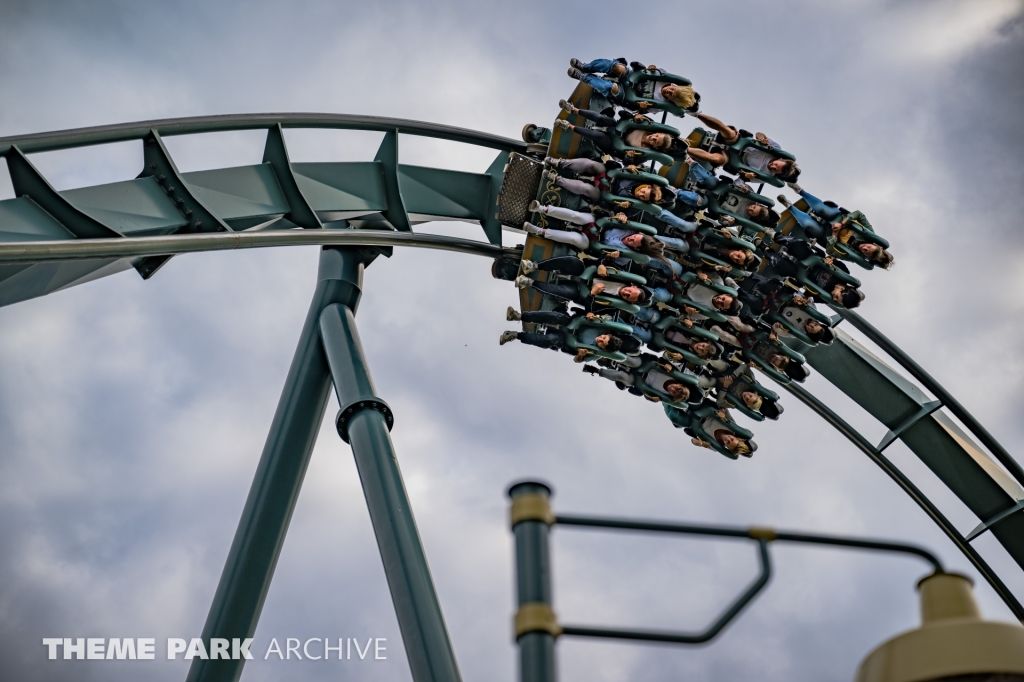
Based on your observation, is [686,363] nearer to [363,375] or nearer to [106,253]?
[363,375]

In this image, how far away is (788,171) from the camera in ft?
32.1

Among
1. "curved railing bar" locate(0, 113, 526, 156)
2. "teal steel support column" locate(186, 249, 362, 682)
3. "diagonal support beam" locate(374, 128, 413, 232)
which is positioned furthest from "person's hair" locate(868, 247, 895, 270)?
"teal steel support column" locate(186, 249, 362, 682)

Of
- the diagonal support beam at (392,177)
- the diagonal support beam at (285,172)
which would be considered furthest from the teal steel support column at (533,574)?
the diagonal support beam at (392,177)

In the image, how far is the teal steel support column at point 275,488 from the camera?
24.3ft

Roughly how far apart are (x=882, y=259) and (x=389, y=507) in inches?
197

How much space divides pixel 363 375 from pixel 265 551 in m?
1.28

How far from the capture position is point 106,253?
6.75 metres

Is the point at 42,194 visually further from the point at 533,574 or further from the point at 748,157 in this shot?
the point at 748,157

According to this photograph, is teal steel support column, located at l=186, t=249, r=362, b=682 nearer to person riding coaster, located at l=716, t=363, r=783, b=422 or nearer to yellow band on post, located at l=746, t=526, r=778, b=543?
person riding coaster, located at l=716, t=363, r=783, b=422

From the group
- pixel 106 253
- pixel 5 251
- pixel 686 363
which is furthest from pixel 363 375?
pixel 686 363

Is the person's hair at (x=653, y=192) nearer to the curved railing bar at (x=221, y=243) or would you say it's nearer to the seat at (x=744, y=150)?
the seat at (x=744, y=150)

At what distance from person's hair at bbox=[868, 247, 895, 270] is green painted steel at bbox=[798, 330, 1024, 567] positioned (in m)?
1.71

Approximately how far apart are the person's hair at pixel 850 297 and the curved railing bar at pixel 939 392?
546 mm

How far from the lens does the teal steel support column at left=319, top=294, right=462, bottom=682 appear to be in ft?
20.9
